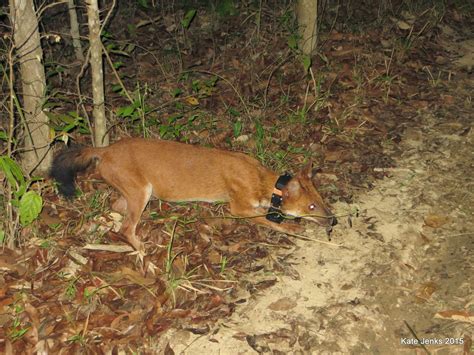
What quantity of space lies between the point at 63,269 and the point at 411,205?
3.95 meters

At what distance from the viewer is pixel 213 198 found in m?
6.16

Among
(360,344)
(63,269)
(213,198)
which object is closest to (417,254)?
(360,344)

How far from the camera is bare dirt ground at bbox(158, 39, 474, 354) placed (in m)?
4.57

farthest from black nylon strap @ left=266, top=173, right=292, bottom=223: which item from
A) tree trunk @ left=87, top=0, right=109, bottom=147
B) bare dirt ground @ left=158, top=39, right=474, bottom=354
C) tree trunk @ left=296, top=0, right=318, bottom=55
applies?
tree trunk @ left=296, top=0, right=318, bottom=55

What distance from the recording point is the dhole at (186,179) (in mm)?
5711

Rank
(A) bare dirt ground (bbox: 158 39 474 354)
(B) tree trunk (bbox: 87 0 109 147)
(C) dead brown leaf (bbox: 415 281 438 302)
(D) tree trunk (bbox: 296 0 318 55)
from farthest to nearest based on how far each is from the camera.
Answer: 1. (D) tree trunk (bbox: 296 0 318 55)
2. (B) tree trunk (bbox: 87 0 109 147)
3. (C) dead brown leaf (bbox: 415 281 438 302)
4. (A) bare dirt ground (bbox: 158 39 474 354)

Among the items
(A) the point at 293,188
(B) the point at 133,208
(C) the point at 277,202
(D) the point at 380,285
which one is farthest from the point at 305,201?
(B) the point at 133,208

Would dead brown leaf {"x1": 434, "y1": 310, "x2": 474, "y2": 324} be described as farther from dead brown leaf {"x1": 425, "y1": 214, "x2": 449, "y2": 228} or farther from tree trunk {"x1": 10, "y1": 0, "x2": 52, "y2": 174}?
tree trunk {"x1": 10, "y1": 0, "x2": 52, "y2": 174}

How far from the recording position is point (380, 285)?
5.10 m

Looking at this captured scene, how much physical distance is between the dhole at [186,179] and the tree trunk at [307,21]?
128 inches

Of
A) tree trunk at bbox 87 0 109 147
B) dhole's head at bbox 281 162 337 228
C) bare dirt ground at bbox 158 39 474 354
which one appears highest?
tree trunk at bbox 87 0 109 147

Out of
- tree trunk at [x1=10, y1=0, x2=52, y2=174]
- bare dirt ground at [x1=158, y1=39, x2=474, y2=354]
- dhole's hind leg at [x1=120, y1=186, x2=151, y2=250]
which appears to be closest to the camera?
bare dirt ground at [x1=158, y1=39, x2=474, y2=354]

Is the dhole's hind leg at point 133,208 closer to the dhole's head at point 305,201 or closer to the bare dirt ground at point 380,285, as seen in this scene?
the bare dirt ground at point 380,285

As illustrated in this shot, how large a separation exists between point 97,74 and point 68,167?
1116mm
